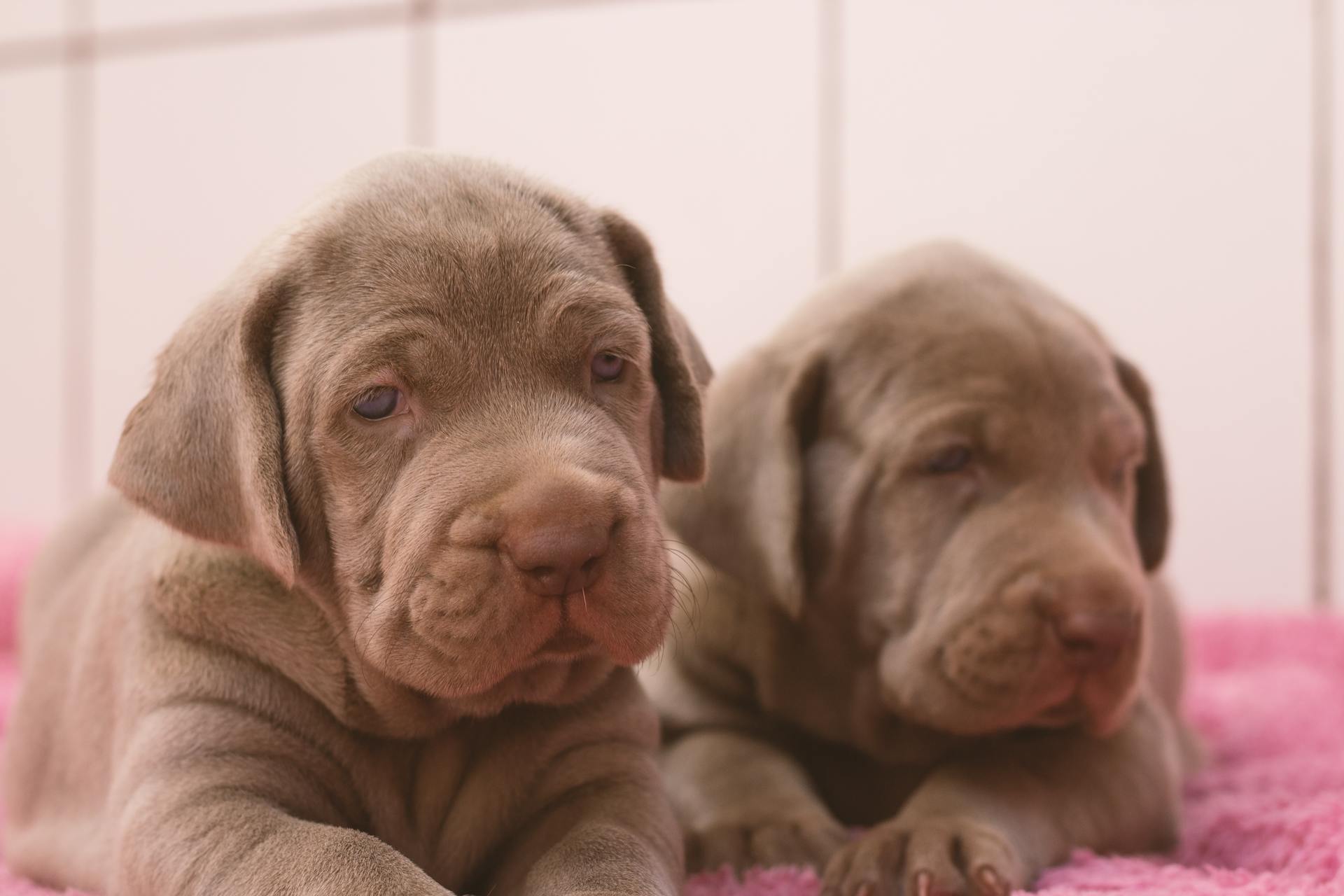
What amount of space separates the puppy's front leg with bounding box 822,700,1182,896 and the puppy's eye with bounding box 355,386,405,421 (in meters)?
0.98

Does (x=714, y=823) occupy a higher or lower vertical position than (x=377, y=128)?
lower

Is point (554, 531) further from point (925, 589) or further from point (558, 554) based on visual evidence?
point (925, 589)

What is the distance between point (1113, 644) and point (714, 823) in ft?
2.46

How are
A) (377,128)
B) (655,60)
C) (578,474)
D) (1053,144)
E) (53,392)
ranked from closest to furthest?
1. (578,474)
2. (1053,144)
3. (655,60)
4. (377,128)
5. (53,392)

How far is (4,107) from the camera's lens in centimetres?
742

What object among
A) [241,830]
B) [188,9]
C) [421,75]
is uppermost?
[188,9]

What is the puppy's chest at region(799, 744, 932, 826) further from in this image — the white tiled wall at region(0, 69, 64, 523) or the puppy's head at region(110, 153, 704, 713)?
the white tiled wall at region(0, 69, 64, 523)

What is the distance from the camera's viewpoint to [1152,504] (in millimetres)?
3297

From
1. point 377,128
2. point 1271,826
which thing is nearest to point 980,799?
point 1271,826

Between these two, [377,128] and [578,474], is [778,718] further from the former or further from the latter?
[377,128]

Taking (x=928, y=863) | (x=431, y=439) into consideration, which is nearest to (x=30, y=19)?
(x=431, y=439)

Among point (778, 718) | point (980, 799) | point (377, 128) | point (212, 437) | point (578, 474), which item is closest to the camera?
point (578, 474)

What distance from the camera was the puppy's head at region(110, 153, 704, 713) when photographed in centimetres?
204

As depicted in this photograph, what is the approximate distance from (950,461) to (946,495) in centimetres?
6
